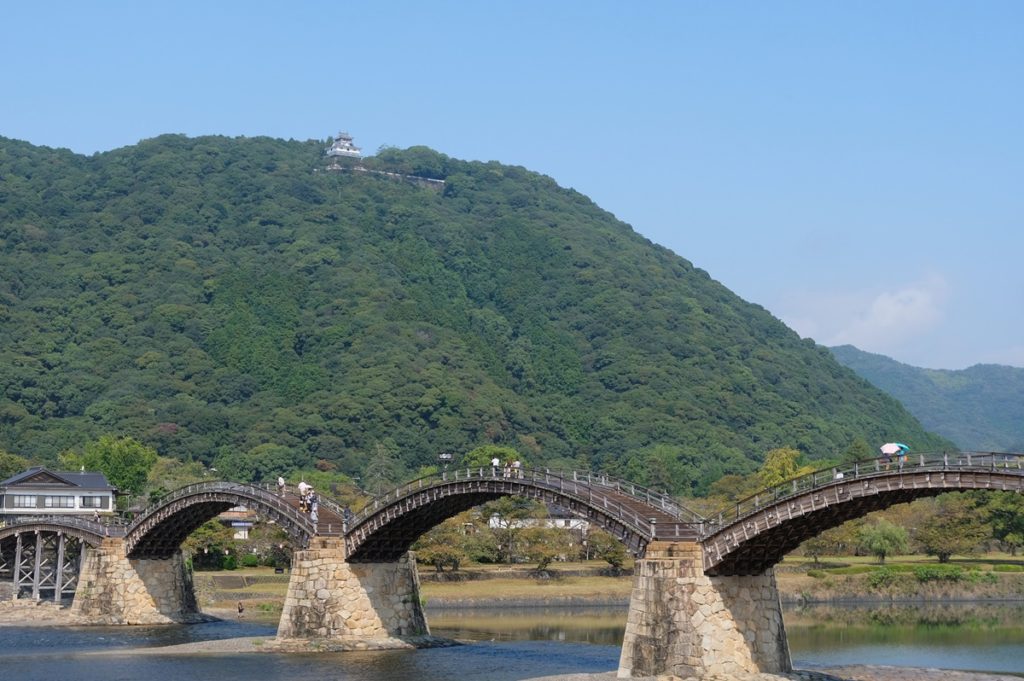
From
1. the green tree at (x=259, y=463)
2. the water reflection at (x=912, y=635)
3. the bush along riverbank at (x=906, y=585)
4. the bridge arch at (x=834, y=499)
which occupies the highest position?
the green tree at (x=259, y=463)

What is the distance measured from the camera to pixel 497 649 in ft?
223

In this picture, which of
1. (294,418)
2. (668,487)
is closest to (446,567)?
(668,487)

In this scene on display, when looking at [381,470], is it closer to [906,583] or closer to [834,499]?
[906,583]

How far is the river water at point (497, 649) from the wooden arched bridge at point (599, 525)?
414 centimetres

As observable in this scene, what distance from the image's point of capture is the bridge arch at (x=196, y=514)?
71.9m

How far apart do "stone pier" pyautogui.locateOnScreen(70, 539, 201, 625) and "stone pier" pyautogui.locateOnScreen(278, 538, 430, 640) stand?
1939cm

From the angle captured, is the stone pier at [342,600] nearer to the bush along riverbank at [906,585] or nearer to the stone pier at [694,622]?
the stone pier at [694,622]

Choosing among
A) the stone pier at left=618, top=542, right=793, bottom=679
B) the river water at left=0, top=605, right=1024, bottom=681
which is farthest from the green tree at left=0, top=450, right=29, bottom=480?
the stone pier at left=618, top=542, right=793, bottom=679

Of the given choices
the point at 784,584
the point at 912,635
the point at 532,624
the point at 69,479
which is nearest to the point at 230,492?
the point at 532,624

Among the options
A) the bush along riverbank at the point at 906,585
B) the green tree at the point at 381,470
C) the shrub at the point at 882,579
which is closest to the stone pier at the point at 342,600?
the bush along riverbank at the point at 906,585

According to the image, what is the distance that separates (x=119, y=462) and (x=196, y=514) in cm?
7510

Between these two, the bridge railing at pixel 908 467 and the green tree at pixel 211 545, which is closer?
the bridge railing at pixel 908 467

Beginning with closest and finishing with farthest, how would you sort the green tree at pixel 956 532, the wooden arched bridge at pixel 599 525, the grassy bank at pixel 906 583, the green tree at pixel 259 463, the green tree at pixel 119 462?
the wooden arched bridge at pixel 599 525 < the grassy bank at pixel 906 583 < the green tree at pixel 956 532 < the green tree at pixel 119 462 < the green tree at pixel 259 463

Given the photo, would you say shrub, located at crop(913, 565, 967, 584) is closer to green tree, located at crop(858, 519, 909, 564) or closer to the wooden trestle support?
green tree, located at crop(858, 519, 909, 564)
